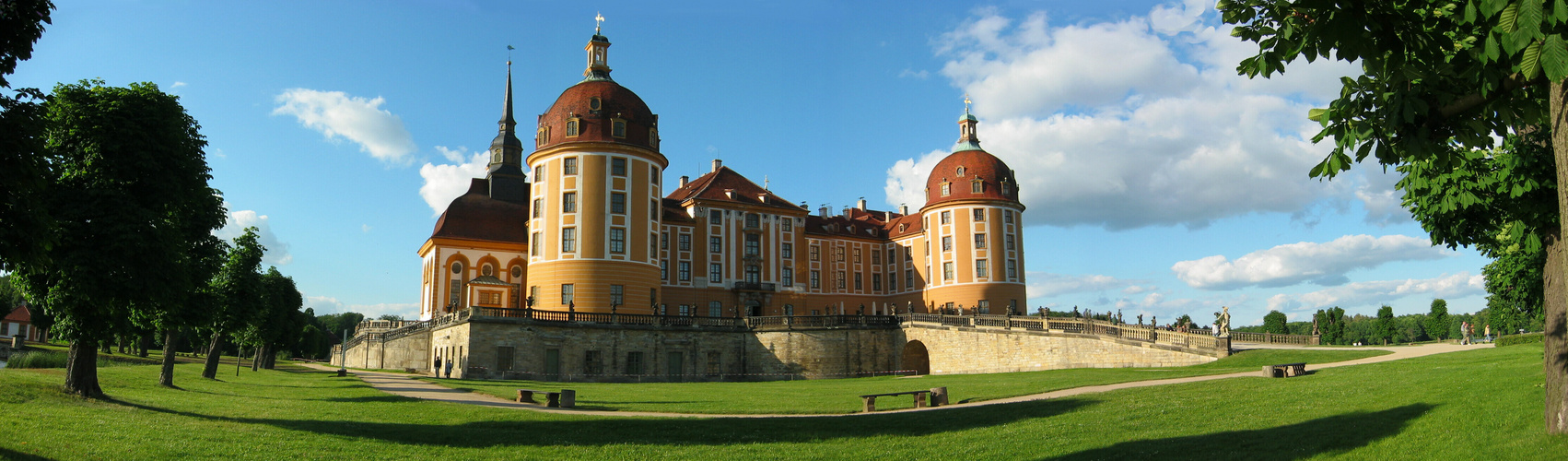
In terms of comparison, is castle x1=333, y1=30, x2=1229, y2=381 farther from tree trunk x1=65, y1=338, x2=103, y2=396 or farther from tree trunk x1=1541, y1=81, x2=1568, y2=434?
tree trunk x1=1541, y1=81, x2=1568, y2=434

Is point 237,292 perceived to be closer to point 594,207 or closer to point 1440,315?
point 594,207

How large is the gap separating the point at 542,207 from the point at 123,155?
115ft

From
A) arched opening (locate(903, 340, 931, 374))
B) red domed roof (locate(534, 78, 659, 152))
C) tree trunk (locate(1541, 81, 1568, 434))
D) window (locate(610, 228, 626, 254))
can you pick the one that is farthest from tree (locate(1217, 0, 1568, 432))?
red domed roof (locate(534, 78, 659, 152))

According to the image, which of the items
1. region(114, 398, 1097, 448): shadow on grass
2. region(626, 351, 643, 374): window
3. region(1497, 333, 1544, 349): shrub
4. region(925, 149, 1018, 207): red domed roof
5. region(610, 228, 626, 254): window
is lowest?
region(114, 398, 1097, 448): shadow on grass

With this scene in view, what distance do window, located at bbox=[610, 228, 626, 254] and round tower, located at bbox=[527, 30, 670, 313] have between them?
2.3 inches

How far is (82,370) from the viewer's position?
837 inches

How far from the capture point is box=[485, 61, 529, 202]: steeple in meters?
72.9

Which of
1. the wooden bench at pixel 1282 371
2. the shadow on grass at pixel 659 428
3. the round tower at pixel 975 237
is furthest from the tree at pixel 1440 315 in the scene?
the shadow on grass at pixel 659 428

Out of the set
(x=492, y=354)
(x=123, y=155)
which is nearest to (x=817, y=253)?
(x=492, y=354)

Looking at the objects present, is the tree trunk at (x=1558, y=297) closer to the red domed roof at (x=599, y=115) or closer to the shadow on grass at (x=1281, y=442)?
the shadow on grass at (x=1281, y=442)

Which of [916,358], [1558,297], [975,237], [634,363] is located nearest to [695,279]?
[634,363]

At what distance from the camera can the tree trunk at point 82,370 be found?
68.9 ft

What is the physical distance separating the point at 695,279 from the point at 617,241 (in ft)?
36.5

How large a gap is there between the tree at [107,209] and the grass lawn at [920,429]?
5.83 ft
